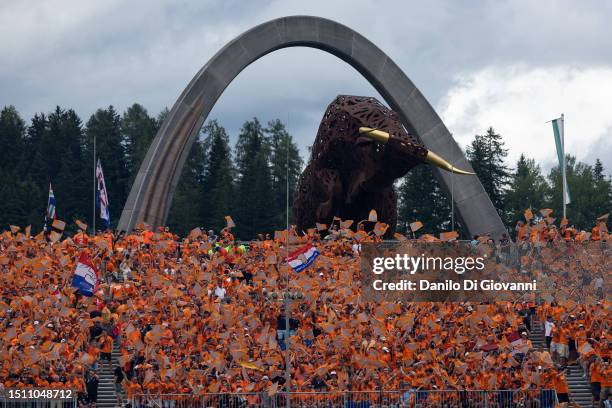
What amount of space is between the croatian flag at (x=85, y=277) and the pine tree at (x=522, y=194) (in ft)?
147

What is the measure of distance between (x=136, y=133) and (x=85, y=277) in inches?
2643

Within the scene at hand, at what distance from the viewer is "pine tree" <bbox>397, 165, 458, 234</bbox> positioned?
60531 mm

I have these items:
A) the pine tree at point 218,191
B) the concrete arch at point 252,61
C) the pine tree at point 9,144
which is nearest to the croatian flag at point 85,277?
the concrete arch at point 252,61

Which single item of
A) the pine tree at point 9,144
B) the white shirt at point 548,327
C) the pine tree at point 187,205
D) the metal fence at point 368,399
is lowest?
the metal fence at point 368,399

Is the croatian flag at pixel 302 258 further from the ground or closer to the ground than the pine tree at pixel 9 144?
closer to the ground

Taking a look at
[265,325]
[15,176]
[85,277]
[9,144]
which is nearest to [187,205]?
[15,176]

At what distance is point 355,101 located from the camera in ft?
84.4

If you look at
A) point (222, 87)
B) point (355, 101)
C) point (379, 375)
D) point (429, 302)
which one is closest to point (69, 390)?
point (379, 375)

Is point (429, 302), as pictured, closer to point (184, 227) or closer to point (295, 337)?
point (295, 337)

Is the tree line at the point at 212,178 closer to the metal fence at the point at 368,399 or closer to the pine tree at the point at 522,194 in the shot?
the pine tree at the point at 522,194

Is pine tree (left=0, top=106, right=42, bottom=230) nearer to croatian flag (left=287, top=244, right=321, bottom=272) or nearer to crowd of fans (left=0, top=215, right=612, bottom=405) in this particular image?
crowd of fans (left=0, top=215, right=612, bottom=405)

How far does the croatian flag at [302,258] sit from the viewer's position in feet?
74.6

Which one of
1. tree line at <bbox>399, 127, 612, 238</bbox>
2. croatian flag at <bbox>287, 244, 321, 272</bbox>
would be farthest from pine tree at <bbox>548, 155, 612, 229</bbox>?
croatian flag at <bbox>287, 244, 321, 272</bbox>

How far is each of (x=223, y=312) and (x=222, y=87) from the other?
43.5ft
